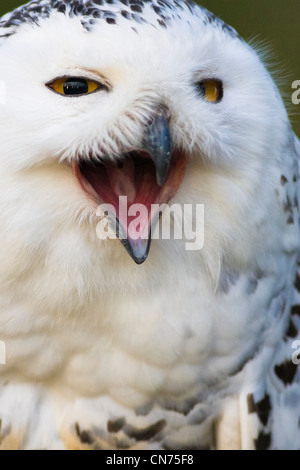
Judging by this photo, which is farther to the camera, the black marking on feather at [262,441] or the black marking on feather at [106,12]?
the black marking on feather at [262,441]

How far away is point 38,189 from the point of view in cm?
135

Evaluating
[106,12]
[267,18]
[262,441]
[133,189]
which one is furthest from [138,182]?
[267,18]

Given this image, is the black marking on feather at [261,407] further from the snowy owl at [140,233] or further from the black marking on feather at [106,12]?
the black marking on feather at [106,12]

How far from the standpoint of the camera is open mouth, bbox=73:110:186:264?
4.20 ft

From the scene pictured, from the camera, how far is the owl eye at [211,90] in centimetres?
139

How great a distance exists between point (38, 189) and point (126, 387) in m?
0.43

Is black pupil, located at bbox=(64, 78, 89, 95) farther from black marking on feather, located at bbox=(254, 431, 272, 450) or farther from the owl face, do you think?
black marking on feather, located at bbox=(254, 431, 272, 450)

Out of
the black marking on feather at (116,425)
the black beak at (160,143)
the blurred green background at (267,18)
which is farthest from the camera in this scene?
the blurred green background at (267,18)

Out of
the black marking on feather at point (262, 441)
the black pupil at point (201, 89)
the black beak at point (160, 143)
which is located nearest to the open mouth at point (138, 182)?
the black beak at point (160, 143)
